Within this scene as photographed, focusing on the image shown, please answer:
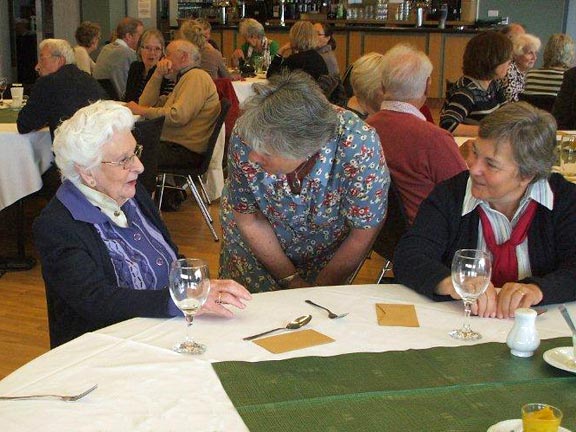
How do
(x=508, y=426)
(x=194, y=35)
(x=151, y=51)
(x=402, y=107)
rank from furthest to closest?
(x=194, y=35)
(x=151, y=51)
(x=402, y=107)
(x=508, y=426)

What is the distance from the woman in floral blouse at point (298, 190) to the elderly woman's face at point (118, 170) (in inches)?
13.7

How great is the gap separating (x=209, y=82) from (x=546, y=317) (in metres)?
4.12

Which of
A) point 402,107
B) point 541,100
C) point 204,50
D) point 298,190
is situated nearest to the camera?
point 298,190

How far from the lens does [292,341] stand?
5.89ft

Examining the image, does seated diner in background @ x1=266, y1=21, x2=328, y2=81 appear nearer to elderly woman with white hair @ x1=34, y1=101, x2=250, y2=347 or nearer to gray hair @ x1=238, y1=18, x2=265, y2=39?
gray hair @ x1=238, y1=18, x2=265, y2=39

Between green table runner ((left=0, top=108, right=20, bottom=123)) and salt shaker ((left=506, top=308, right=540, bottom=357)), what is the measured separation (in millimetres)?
4199

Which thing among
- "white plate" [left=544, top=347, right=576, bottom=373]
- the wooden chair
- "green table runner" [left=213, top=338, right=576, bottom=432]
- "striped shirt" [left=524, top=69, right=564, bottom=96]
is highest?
"striped shirt" [left=524, top=69, right=564, bottom=96]

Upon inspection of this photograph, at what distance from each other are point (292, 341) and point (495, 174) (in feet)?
2.73

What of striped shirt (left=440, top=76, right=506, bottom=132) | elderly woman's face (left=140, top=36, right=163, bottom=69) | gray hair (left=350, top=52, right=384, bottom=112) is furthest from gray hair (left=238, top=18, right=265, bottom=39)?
gray hair (left=350, top=52, right=384, bottom=112)

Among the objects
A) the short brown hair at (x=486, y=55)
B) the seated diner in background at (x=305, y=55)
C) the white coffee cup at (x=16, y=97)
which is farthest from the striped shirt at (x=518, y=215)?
the seated diner in background at (x=305, y=55)

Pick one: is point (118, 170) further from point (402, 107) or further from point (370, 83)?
point (370, 83)

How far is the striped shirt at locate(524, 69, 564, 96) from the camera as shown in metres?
6.48

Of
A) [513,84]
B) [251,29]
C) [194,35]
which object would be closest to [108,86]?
[194,35]

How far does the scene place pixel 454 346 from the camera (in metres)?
1.81
